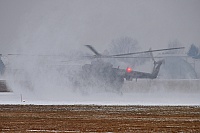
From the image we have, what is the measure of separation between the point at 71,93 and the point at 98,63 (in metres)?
4.05

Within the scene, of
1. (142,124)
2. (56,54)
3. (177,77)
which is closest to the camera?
(142,124)

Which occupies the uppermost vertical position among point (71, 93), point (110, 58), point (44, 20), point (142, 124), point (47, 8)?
point (47, 8)

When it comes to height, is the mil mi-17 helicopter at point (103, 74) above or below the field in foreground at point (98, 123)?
above

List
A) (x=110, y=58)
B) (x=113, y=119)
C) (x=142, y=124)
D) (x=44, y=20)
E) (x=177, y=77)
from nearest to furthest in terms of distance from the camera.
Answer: (x=142, y=124), (x=113, y=119), (x=110, y=58), (x=44, y=20), (x=177, y=77)

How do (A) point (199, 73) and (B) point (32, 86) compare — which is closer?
(B) point (32, 86)

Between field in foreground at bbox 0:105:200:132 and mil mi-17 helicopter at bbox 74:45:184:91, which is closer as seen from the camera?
field in foreground at bbox 0:105:200:132

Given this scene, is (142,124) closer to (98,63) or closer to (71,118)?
(71,118)

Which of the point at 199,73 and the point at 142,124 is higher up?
the point at 199,73

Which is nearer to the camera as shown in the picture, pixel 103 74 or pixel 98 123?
pixel 98 123

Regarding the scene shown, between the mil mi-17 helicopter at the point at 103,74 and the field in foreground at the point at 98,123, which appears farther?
the mil mi-17 helicopter at the point at 103,74

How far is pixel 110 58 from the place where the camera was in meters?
60.8

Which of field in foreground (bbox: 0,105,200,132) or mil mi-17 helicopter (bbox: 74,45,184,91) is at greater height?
mil mi-17 helicopter (bbox: 74,45,184,91)

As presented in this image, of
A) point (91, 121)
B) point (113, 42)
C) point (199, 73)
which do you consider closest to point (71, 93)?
point (113, 42)

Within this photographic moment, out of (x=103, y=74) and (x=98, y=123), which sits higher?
(x=103, y=74)
